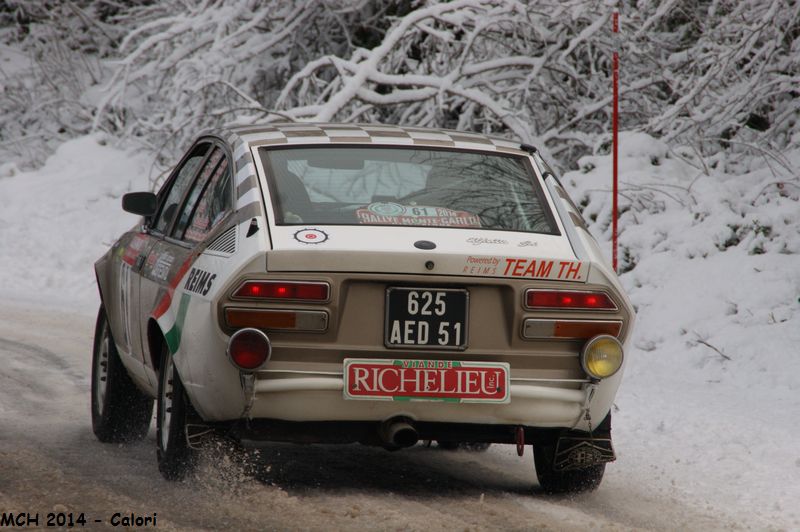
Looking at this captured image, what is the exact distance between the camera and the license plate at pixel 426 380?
4.94 metres

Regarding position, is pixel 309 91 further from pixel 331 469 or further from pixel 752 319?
pixel 331 469

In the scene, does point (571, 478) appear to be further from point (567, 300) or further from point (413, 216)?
point (413, 216)

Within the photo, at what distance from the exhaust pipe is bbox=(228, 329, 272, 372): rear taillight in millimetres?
563

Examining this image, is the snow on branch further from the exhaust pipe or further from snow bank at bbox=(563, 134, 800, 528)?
the exhaust pipe

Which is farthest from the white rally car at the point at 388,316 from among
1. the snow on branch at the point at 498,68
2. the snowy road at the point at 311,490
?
the snow on branch at the point at 498,68

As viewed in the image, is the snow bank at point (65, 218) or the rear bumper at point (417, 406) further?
the snow bank at point (65, 218)

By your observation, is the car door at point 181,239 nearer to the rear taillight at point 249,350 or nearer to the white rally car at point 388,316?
the white rally car at point 388,316

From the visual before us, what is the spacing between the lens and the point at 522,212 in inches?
217

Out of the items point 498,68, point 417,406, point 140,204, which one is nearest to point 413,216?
point 417,406

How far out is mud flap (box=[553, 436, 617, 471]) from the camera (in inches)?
212

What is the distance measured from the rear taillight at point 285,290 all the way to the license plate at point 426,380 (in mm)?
277

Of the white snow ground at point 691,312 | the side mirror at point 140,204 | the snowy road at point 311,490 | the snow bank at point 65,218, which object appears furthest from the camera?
the snow bank at point 65,218

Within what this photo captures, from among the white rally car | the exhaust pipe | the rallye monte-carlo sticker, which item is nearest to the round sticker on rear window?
the white rally car

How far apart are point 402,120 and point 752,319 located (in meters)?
6.46
